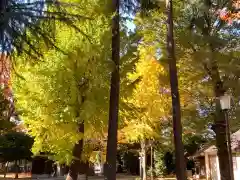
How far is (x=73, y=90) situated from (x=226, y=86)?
739cm

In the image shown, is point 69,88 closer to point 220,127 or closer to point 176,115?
point 176,115

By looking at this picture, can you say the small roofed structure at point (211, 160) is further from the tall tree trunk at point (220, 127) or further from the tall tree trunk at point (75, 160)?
the tall tree trunk at point (75, 160)

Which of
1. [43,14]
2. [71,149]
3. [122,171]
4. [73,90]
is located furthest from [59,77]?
[122,171]

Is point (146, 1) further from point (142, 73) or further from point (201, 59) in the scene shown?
point (142, 73)

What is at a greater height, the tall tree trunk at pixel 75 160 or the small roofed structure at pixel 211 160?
the small roofed structure at pixel 211 160

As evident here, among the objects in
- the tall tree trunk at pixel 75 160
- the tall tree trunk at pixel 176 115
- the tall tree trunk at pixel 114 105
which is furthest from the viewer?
the tall tree trunk at pixel 75 160

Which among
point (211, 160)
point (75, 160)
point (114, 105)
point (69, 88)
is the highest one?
point (69, 88)

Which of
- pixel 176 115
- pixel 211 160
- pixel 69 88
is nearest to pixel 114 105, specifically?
pixel 69 88

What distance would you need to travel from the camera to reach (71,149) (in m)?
13.4

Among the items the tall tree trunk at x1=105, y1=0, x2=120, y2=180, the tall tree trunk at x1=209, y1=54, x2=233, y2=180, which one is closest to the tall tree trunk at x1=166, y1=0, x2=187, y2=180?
the tall tree trunk at x1=105, y1=0, x2=120, y2=180

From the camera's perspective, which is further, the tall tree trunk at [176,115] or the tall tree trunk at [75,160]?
the tall tree trunk at [75,160]

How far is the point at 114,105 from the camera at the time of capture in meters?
11.8

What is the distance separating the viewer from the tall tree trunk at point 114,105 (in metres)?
11.4

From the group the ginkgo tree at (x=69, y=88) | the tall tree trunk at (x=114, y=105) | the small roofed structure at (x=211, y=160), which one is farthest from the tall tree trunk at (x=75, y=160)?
the small roofed structure at (x=211, y=160)
